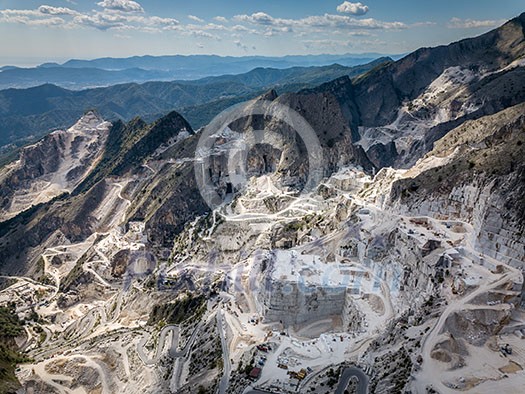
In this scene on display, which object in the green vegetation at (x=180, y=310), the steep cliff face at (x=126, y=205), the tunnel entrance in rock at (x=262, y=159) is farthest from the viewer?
the steep cliff face at (x=126, y=205)

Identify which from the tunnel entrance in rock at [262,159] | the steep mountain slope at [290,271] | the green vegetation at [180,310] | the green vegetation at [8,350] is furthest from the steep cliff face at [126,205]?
the green vegetation at [180,310]

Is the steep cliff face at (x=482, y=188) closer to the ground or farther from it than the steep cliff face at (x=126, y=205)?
farther from it

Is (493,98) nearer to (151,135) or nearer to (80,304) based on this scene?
(151,135)

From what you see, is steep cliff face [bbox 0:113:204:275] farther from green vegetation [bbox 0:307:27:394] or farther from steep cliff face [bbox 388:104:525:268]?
steep cliff face [bbox 388:104:525:268]

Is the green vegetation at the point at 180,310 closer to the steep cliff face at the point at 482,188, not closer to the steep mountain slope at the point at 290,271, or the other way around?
the steep mountain slope at the point at 290,271

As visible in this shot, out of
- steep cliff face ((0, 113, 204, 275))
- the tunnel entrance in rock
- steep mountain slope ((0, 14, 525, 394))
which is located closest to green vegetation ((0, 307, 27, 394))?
steep mountain slope ((0, 14, 525, 394))

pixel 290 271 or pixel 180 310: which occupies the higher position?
pixel 290 271

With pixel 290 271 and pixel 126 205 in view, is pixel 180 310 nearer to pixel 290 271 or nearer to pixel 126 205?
pixel 290 271

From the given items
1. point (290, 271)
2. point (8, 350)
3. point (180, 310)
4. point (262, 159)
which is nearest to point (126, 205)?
point (262, 159)

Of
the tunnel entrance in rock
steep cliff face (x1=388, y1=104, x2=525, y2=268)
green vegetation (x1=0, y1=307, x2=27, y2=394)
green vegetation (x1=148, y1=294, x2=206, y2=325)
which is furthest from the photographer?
the tunnel entrance in rock

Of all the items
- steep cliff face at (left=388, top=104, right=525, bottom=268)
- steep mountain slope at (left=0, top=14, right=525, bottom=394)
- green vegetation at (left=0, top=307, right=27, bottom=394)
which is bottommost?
green vegetation at (left=0, top=307, right=27, bottom=394)

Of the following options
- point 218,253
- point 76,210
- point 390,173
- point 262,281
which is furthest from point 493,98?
point 76,210
